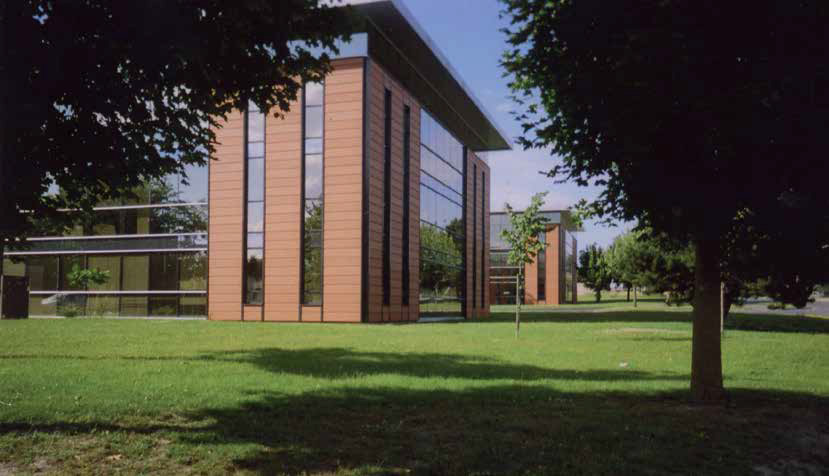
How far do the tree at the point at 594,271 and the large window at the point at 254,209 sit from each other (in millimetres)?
78503

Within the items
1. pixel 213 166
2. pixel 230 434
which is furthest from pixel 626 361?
pixel 213 166

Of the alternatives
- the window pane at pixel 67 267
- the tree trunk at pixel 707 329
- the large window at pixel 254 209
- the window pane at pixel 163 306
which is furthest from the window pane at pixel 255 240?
the tree trunk at pixel 707 329

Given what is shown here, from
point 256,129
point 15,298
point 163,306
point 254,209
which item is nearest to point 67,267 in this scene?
point 15,298

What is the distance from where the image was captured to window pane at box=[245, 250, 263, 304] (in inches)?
1149

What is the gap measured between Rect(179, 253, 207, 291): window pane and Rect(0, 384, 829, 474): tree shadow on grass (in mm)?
23163

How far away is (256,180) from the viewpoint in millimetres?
29328

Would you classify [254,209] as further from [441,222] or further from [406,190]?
[441,222]

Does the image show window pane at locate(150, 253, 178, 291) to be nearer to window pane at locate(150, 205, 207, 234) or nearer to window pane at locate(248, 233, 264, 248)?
window pane at locate(150, 205, 207, 234)

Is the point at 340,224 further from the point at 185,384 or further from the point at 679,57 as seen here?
the point at 679,57

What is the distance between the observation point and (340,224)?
28094mm

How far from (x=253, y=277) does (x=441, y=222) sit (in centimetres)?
1354

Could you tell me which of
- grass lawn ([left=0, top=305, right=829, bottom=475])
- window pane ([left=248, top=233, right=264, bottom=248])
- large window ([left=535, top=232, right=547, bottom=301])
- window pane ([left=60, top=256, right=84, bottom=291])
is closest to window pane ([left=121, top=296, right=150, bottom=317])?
window pane ([left=60, top=256, right=84, bottom=291])

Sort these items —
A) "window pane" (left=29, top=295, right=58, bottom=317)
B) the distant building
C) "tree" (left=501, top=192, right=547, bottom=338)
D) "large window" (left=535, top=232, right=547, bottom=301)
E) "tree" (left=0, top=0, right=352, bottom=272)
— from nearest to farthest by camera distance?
1. "tree" (left=0, top=0, right=352, bottom=272)
2. "tree" (left=501, top=192, right=547, bottom=338)
3. "window pane" (left=29, top=295, right=58, bottom=317)
4. the distant building
5. "large window" (left=535, top=232, right=547, bottom=301)

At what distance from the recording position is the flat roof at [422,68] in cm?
2790
